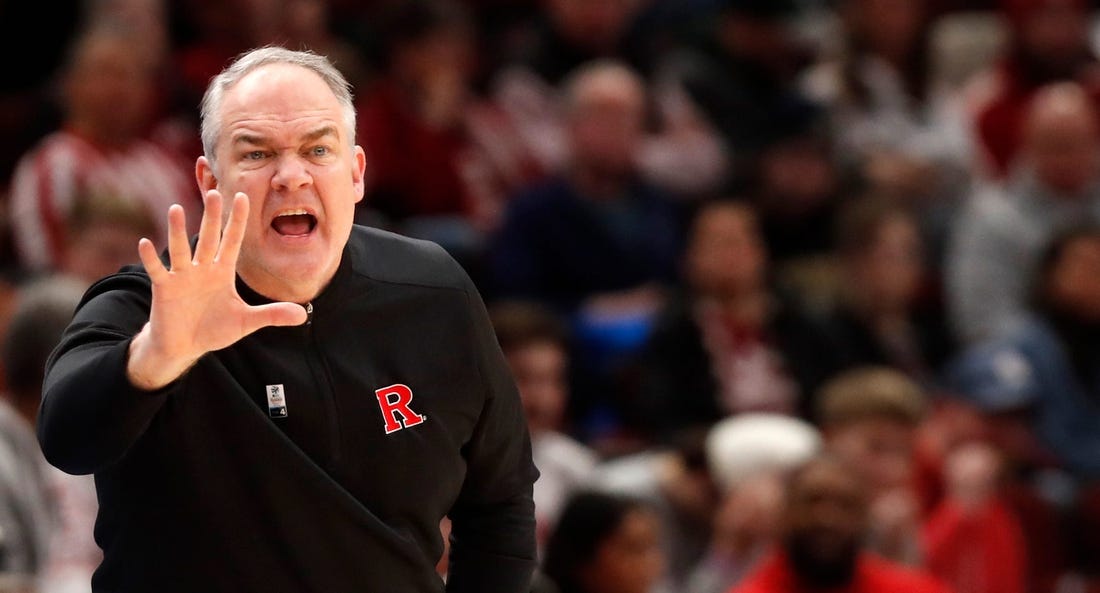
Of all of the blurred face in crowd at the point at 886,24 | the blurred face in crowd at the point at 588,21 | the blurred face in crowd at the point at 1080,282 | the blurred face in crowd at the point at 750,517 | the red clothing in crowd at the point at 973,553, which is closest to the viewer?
the blurred face in crowd at the point at 750,517

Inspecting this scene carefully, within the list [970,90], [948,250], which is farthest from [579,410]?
[970,90]

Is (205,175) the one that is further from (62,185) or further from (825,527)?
(62,185)

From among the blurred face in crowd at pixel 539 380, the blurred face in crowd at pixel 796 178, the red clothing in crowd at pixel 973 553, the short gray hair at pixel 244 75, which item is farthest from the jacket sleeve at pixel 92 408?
the blurred face in crowd at pixel 796 178

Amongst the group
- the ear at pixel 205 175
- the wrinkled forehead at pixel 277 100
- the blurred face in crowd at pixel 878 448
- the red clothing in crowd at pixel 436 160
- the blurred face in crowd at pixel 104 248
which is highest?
the wrinkled forehead at pixel 277 100

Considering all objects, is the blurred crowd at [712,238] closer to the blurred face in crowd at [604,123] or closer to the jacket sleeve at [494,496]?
the blurred face in crowd at [604,123]

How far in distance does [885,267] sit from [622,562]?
2.75m

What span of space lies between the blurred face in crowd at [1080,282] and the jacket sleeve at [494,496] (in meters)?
4.74

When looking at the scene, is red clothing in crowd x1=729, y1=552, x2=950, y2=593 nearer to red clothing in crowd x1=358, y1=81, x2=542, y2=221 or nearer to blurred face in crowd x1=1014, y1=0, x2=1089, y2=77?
red clothing in crowd x1=358, y1=81, x2=542, y2=221

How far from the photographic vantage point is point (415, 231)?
275 inches

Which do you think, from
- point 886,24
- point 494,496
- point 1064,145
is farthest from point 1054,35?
point 494,496

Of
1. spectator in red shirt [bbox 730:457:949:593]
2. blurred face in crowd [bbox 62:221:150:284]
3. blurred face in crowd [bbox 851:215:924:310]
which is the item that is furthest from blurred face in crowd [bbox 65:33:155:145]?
blurred face in crowd [bbox 851:215:924:310]

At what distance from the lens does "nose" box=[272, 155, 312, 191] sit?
8.56ft

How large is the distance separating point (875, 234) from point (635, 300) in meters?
1.09

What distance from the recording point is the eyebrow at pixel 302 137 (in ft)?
8.66
